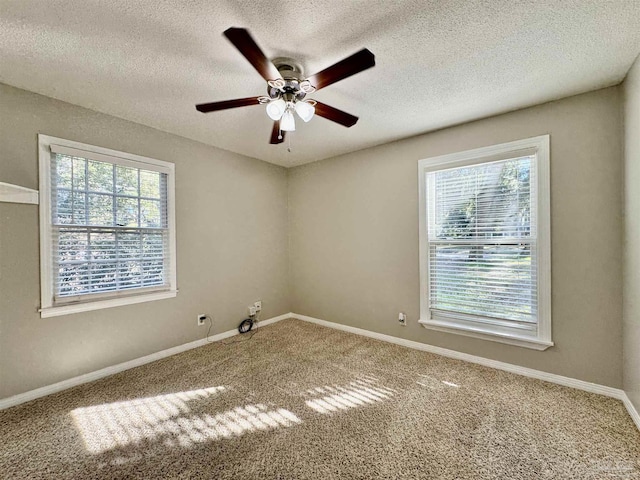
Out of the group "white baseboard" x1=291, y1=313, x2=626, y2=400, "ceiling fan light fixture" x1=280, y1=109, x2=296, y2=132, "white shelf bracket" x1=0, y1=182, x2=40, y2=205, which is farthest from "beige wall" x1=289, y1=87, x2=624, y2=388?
"white shelf bracket" x1=0, y1=182, x2=40, y2=205

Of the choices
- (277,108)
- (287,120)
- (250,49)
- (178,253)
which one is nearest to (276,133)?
(287,120)

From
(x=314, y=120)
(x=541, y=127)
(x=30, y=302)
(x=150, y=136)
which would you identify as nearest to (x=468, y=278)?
(x=541, y=127)

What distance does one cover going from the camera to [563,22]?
151 centimetres

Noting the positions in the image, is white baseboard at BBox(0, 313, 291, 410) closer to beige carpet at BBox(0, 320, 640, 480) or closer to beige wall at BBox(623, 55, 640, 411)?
beige carpet at BBox(0, 320, 640, 480)

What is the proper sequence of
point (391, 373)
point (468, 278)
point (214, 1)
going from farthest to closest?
1. point (468, 278)
2. point (391, 373)
3. point (214, 1)

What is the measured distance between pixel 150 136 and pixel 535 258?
394 centimetres

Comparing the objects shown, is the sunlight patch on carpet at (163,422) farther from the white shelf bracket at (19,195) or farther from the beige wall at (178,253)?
the white shelf bracket at (19,195)

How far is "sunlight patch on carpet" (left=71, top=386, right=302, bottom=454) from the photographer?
5.69 ft

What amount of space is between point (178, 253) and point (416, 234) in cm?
272

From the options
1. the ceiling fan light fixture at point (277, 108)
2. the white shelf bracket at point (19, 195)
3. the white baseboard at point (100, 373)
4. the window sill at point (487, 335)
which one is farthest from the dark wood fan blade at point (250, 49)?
the white baseboard at point (100, 373)

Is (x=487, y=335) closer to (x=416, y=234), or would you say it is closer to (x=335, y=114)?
(x=416, y=234)

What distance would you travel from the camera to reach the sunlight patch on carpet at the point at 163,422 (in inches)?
68.2

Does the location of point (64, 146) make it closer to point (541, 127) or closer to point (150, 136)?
point (150, 136)

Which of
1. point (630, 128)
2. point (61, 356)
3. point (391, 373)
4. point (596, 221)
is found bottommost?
point (391, 373)
